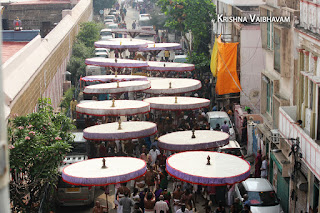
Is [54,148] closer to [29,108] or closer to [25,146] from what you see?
[25,146]

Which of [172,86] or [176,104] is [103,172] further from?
[172,86]

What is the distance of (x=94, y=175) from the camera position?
52.3 feet

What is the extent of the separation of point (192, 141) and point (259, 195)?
12.3ft

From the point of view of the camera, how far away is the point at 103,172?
16.2 m

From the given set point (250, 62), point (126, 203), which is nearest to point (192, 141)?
point (126, 203)

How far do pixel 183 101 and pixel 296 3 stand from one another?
846 centimetres

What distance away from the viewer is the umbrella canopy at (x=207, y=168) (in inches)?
622

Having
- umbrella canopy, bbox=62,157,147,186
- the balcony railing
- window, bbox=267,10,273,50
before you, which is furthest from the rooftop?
the balcony railing

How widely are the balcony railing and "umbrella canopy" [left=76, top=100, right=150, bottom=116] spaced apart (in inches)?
280

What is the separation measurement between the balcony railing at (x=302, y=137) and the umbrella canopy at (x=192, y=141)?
2.75 meters

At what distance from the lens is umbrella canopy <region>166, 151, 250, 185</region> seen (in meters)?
15.8

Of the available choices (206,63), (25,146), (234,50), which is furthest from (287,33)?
(206,63)

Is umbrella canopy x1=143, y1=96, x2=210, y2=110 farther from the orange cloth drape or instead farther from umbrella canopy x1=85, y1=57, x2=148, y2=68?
umbrella canopy x1=85, y1=57, x2=148, y2=68

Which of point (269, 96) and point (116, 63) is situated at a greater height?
point (116, 63)
